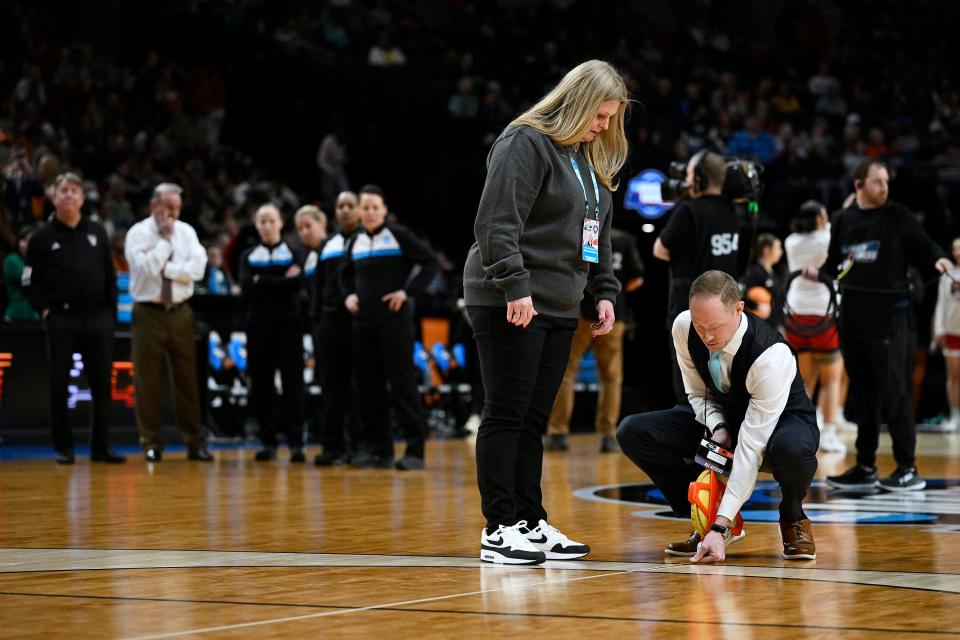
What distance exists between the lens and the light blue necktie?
5062 millimetres

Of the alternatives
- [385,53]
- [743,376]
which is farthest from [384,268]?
[385,53]

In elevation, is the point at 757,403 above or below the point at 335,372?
below

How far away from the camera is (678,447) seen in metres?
5.34

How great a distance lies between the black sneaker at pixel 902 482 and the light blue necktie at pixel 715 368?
10.2 feet

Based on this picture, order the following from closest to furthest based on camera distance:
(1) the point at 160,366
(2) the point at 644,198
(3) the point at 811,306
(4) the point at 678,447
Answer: (4) the point at 678,447, (1) the point at 160,366, (3) the point at 811,306, (2) the point at 644,198

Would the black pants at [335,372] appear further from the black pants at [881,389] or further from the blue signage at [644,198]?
the blue signage at [644,198]

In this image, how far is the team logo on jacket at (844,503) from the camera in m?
6.41

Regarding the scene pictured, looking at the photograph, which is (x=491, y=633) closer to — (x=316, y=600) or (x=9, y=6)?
(x=316, y=600)

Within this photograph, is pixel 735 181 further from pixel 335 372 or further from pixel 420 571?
pixel 420 571

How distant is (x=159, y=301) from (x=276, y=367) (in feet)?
3.38

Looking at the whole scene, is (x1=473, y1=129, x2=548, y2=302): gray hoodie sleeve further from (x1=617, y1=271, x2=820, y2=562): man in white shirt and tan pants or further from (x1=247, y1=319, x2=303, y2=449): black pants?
(x1=247, y1=319, x2=303, y2=449): black pants

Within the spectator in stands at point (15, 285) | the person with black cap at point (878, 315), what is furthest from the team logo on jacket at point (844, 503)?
the spectator in stands at point (15, 285)

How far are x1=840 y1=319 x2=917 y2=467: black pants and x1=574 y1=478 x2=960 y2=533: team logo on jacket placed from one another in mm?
284

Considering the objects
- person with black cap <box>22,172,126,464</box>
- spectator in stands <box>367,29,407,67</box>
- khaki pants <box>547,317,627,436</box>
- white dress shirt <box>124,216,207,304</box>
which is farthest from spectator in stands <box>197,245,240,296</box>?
spectator in stands <box>367,29,407,67</box>
